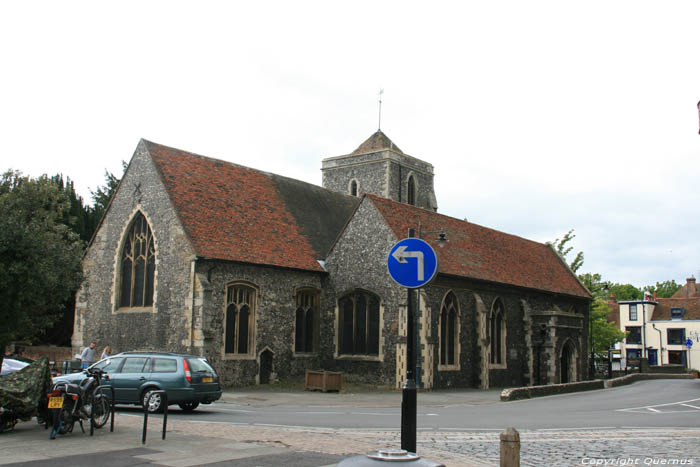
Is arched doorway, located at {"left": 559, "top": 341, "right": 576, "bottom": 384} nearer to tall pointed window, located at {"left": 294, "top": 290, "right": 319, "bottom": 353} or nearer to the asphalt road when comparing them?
the asphalt road

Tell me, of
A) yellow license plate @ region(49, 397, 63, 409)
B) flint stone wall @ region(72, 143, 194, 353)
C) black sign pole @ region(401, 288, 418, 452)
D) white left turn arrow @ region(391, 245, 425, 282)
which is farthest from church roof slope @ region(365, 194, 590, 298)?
black sign pole @ region(401, 288, 418, 452)

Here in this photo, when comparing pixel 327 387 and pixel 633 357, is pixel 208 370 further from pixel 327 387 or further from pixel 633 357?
pixel 633 357

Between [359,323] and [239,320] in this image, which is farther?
[359,323]

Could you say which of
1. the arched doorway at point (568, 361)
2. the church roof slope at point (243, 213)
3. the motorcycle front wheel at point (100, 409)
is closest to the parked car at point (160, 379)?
the motorcycle front wheel at point (100, 409)

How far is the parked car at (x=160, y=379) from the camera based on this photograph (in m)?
17.0

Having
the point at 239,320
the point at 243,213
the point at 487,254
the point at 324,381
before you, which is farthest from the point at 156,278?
the point at 487,254

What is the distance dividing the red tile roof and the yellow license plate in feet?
234

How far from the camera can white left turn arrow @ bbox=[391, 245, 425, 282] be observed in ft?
27.3

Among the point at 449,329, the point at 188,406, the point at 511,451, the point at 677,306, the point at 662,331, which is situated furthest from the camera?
the point at 677,306

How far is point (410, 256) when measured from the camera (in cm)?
841

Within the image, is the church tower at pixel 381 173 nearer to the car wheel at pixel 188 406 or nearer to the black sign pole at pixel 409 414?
the car wheel at pixel 188 406

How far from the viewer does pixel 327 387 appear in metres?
26.2

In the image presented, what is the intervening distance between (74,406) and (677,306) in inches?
2889

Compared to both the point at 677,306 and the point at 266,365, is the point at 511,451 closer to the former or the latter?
the point at 266,365
